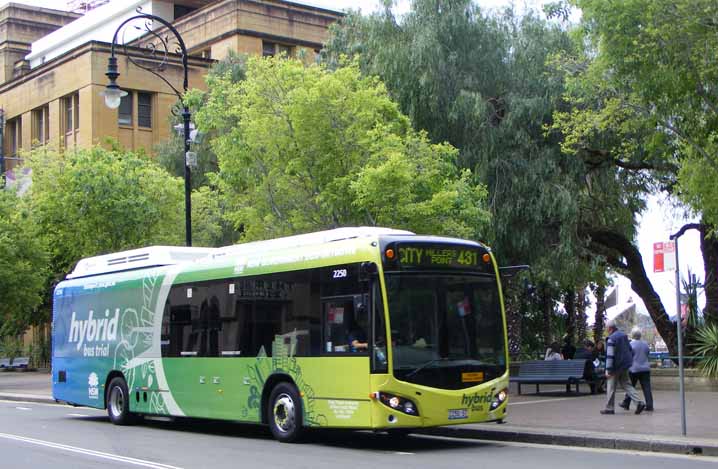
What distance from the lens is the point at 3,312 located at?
4059 centimetres

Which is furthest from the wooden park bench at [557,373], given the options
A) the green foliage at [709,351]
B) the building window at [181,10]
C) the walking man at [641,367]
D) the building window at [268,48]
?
the building window at [181,10]

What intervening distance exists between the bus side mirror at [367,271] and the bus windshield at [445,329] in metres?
0.23

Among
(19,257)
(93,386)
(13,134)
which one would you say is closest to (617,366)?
(93,386)

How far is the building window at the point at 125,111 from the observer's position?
55.1 metres

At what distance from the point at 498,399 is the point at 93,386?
398 inches

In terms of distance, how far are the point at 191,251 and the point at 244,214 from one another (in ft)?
12.0

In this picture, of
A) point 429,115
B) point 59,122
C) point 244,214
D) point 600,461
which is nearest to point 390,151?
point 244,214

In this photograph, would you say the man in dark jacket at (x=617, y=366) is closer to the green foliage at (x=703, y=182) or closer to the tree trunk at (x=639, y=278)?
the green foliage at (x=703, y=182)

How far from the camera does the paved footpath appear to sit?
14.4 m

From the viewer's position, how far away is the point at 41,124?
59.4 metres

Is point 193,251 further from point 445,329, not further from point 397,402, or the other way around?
point 397,402

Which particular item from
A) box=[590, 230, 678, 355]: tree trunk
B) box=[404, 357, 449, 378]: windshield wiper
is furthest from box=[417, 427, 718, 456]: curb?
box=[590, 230, 678, 355]: tree trunk

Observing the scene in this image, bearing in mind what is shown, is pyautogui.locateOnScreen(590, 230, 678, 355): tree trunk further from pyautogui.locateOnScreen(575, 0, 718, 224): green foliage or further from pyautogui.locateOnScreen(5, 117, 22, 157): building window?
pyautogui.locateOnScreen(5, 117, 22, 157): building window

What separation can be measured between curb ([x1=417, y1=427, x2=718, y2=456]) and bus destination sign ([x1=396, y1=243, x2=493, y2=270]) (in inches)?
109
